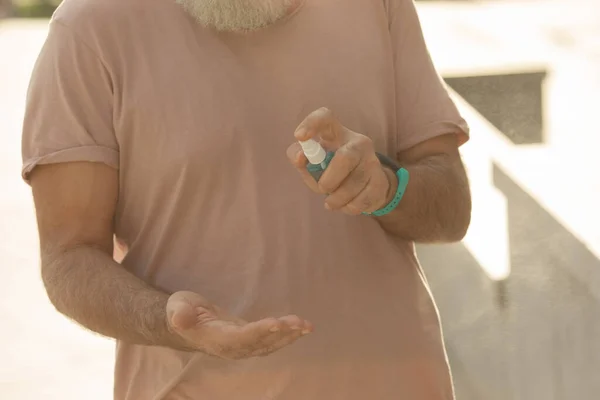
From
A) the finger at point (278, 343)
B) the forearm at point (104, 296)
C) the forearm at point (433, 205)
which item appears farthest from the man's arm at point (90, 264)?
the forearm at point (433, 205)

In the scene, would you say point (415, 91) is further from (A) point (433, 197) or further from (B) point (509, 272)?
(B) point (509, 272)

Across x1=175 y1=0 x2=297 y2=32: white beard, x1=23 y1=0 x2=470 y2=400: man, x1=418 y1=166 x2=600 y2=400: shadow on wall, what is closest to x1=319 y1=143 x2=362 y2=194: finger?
x1=23 y1=0 x2=470 y2=400: man

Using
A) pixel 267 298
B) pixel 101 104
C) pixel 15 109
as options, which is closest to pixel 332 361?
pixel 267 298

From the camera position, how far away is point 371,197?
1286 mm

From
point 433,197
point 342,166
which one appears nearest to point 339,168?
point 342,166

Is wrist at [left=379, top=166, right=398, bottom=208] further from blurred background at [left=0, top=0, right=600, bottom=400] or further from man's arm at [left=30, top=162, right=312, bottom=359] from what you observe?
blurred background at [left=0, top=0, right=600, bottom=400]

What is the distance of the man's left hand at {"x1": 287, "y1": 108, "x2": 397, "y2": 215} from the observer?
119cm

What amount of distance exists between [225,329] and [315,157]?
233 mm

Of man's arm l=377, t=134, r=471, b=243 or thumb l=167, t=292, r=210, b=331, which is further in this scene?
man's arm l=377, t=134, r=471, b=243

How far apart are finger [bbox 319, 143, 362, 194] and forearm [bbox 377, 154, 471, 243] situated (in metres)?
0.22

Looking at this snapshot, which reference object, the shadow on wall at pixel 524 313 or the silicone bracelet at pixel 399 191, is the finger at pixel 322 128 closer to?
the silicone bracelet at pixel 399 191

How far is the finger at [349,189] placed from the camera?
4.03ft

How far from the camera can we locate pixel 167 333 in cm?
132

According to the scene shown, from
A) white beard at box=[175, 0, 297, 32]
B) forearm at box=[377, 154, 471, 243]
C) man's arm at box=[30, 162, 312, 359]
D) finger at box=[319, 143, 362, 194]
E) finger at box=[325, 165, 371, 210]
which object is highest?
white beard at box=[175, 0, 297, 32]
